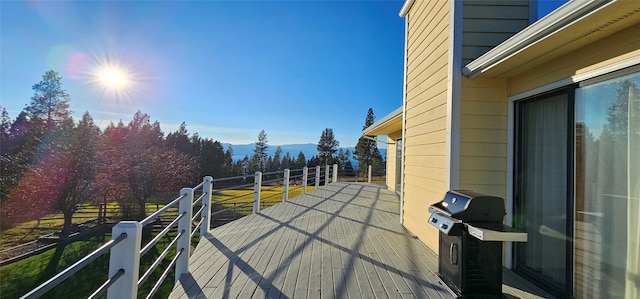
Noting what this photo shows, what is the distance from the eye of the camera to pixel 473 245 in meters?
2.03

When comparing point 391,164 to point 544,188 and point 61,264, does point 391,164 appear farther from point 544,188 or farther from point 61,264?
point 61,264

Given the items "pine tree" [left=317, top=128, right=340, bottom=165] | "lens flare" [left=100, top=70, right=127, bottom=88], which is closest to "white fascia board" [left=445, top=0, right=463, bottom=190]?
"lens flare" [left=100, top=70, right=127, bottom=88]

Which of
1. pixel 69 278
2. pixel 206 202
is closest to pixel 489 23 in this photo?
pixel 206 202

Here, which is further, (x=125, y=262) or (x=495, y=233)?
(x=495, y=233)

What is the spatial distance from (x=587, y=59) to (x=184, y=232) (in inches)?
137

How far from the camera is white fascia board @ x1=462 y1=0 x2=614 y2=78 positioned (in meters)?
1.58

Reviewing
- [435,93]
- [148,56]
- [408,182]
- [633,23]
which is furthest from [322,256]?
[148,56]

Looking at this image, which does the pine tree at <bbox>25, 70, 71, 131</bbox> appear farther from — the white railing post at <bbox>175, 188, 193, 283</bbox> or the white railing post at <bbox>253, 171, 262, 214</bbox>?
the white railing post at <bbox>175, 188, 193, 283</bbox>

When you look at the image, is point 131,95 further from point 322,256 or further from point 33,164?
point 322,256

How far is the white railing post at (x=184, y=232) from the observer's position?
2.55 m

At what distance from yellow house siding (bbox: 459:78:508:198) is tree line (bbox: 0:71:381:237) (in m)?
15.8

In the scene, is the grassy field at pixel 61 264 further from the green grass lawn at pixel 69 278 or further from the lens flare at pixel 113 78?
the lens flare at pixel 113 78

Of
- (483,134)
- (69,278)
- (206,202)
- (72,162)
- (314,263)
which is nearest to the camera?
(314,263)

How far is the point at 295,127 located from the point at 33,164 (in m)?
24.7
